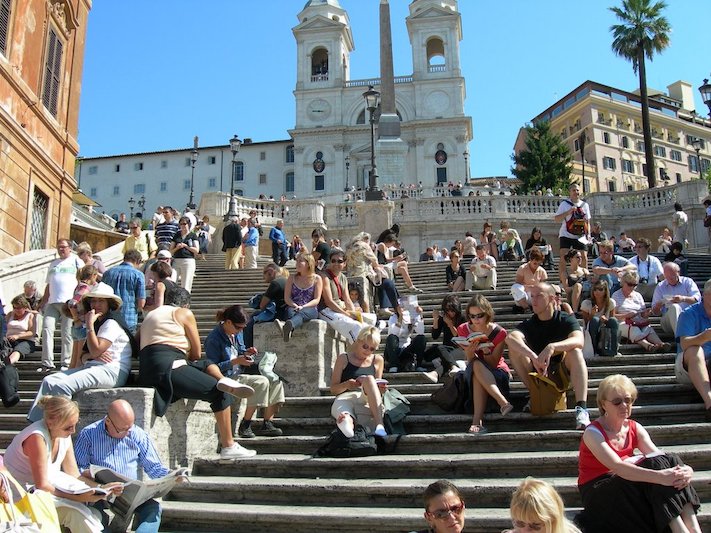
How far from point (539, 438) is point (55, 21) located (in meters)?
18.0

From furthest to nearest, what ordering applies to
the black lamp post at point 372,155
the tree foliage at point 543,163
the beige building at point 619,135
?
the beige building at point 619,135 < the tree foliage at point 543,163 < the black lamp post at point 372,155

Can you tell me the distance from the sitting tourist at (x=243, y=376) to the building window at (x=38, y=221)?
40.0 ft

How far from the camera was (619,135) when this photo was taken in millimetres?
80312

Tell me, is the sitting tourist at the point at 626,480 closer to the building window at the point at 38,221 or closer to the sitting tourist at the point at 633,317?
the sitting tourist at the point at 633,317

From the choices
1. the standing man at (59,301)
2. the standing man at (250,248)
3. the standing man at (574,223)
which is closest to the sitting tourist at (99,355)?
the standing man at (59,301)

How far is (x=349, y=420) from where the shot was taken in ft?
20.0

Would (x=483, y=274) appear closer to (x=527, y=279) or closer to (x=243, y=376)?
(x=527, y=279)

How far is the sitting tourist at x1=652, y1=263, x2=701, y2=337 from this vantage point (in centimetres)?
877

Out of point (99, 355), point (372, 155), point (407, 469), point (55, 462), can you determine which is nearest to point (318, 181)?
point (372, 155)

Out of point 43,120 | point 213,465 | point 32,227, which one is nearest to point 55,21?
point 43,120

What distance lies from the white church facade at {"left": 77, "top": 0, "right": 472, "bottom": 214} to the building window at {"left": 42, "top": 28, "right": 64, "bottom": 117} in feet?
Result: 159

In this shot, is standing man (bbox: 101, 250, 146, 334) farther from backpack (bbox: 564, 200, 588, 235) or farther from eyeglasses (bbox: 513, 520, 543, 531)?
backpack (bbox: 564, 200, 588, 235)

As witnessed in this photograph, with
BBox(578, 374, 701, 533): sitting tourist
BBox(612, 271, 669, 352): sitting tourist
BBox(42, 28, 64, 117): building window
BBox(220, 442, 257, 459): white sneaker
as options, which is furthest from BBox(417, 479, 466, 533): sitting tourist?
BBox(42, 28, 64, 117): building window

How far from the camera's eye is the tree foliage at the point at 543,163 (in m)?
59.2
